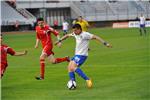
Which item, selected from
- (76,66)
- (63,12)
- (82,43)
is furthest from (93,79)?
(63,12)

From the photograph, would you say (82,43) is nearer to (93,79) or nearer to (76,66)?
(76,66)

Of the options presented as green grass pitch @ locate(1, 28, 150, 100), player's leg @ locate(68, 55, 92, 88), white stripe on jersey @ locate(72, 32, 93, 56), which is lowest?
green grass pitch @ locate(1, 28, 150, 100)

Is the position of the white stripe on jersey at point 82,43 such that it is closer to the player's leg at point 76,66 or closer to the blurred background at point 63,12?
the player's leg at point 76,66

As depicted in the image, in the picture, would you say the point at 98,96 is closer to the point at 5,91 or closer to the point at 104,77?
the point at 5,91

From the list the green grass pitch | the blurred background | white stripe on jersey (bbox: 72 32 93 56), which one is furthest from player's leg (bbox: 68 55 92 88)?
the blurred background

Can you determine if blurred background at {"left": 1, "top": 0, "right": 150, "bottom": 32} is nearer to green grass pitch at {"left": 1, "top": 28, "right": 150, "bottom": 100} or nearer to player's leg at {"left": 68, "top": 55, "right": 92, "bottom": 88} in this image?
green grass pitch at {"left": 1, "top": 28, "right": 150, "bottom": 100}

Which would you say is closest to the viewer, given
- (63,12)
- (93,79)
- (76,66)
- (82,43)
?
(76,66)

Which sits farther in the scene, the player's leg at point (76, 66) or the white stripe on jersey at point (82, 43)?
the white stripe on jersey at point (82, 43)


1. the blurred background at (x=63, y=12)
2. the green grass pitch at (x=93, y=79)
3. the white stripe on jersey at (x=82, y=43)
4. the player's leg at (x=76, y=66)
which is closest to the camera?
the green grass pitch at (x=93, y=79)

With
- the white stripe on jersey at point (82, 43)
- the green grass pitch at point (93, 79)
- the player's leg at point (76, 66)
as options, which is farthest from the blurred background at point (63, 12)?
the player's leg at point (76, 66)

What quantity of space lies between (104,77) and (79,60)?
92.2 inches

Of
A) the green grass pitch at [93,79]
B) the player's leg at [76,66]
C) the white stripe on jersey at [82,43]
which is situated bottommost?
the green grass pitch at [93,79]

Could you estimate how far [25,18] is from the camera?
74188 millimetres

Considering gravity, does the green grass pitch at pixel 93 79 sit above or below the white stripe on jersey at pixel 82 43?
below
